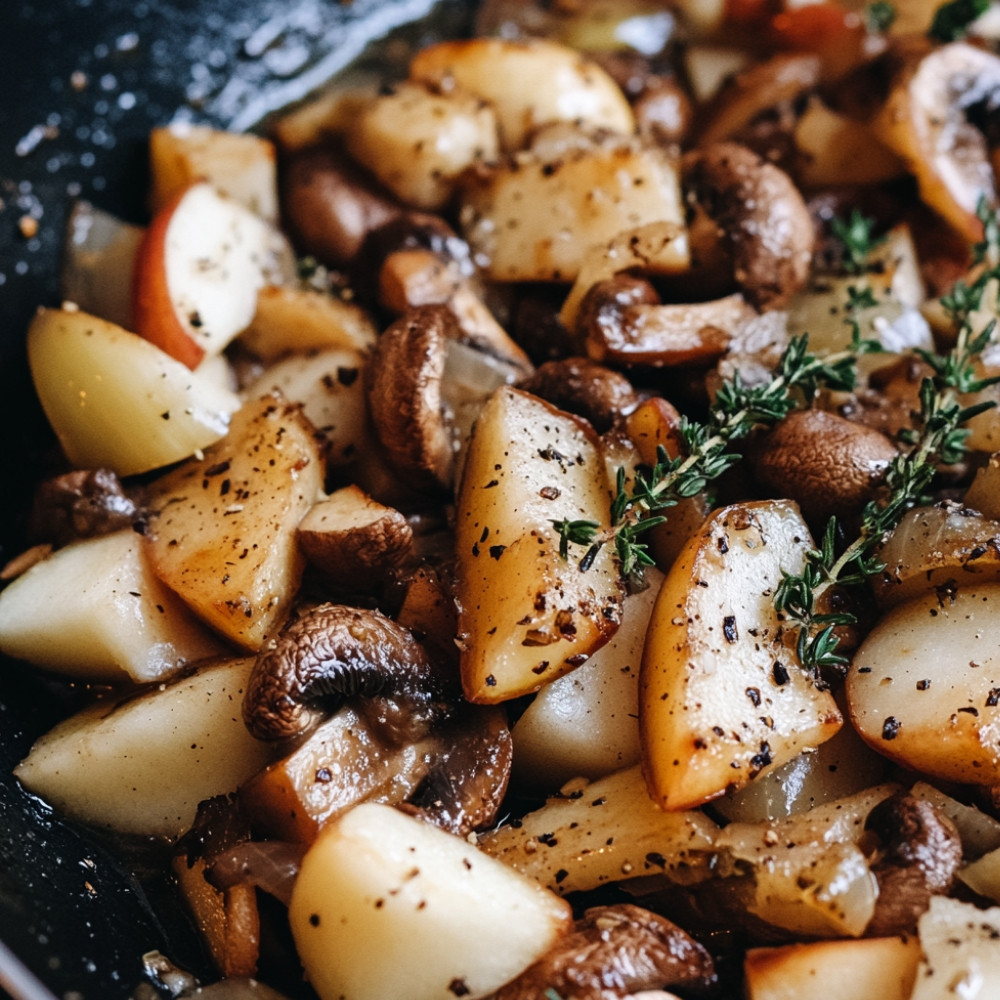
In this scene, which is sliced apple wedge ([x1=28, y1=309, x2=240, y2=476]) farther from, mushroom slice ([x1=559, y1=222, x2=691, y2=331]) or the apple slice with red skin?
mushroom slice ([x1=559, y1=222, x2=691, y2=331])

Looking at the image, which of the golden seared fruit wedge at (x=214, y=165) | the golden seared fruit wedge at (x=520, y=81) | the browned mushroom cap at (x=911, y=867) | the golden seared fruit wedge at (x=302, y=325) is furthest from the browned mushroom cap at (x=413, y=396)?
the browned mushroom cap at (x=911, y=867)

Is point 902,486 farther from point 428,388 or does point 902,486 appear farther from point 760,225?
point 428,388

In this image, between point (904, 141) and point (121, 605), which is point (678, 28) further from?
point (121, 605)

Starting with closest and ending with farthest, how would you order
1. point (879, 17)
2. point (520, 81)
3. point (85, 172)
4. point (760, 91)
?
point (85, 172)
point (520, 81)
point (760, 91)
point (879, 17)

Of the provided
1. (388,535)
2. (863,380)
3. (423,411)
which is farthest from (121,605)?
(863,380)

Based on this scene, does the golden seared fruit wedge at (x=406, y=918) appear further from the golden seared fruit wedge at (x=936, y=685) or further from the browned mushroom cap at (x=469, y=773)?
the golden seared fruit wedge at (x=936, y=685)

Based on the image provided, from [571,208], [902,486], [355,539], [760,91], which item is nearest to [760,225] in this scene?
[571,208]

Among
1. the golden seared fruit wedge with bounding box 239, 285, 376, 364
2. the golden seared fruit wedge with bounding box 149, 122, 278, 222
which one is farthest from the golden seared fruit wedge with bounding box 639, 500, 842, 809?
the golden seared fruit wedge with bounding box 149, 122, 278, 222
